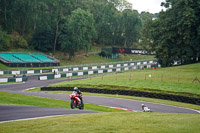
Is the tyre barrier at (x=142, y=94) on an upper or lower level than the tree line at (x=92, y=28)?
lower

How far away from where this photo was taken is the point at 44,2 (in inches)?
3211

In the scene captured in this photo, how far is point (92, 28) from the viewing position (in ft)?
272

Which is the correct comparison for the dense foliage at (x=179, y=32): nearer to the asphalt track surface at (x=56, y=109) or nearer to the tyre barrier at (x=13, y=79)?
the asphalt track surface at (x=56, y=109)

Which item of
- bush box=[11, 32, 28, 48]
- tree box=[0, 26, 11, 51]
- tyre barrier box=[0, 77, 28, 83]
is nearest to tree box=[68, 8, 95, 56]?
bush box=[11, 32, 28, 48]

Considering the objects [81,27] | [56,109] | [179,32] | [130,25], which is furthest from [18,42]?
[56,109]

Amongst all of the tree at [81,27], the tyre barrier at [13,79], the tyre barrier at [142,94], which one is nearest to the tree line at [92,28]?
the tree at [81,27]

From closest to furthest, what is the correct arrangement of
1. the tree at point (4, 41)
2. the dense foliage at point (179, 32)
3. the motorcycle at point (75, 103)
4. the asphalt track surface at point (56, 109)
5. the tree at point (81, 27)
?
the asphalt track surface at point (56, 109)
the motorcycle at point (75, 103)
the dense foliage at point (179, 32)
the tree at point (4, 41)
the tree at point (81, 27)

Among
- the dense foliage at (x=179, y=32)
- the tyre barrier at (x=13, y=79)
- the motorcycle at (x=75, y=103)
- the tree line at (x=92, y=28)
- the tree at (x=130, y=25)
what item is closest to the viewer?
the motorcycle at (x=75, y=103)

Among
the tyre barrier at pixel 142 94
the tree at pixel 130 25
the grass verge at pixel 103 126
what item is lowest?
the tyre barrier at pixel 142 94

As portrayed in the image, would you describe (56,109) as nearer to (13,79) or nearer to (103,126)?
(103,126)

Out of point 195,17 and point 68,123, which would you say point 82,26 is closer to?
point 195,17

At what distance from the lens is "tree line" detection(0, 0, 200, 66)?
55.3 m

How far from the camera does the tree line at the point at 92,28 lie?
55.3 metres

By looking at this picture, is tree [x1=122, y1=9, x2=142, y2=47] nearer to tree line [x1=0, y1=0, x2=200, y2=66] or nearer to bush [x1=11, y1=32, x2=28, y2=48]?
tree line [x1=0, y1=0, x2=200, y2=66]
